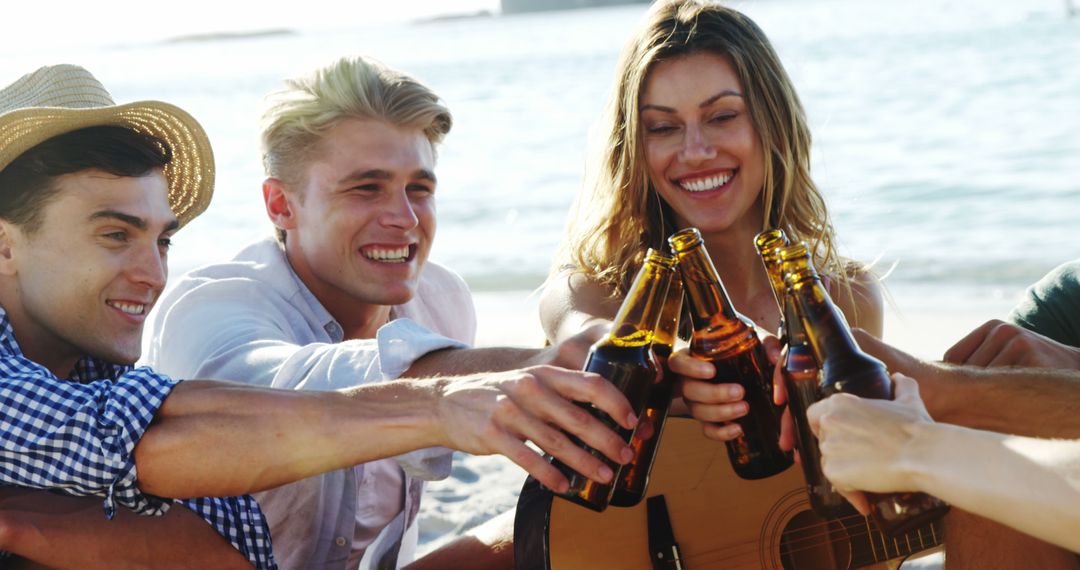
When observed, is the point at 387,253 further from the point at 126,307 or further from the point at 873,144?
the point at 873,144

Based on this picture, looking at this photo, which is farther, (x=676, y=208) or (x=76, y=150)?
(x=676, y=208)

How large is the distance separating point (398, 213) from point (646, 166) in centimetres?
86

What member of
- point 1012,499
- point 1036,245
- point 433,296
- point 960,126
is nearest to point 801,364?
point 1012,499

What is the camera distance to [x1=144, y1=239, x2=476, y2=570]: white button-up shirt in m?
2.96

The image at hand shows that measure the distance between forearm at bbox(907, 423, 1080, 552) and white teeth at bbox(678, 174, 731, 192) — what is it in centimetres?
209

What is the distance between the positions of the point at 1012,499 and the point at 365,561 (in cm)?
214

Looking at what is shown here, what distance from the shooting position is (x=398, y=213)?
13.3 ft

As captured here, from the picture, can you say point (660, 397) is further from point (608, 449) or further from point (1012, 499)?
point (1012, 499)

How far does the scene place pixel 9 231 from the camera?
2824 millimetres

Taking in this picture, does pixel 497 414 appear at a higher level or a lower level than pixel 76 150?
lower

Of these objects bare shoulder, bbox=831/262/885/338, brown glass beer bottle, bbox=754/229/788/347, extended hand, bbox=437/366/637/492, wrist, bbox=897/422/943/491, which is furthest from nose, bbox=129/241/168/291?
bare shoulder, bbox=831/262/885/338

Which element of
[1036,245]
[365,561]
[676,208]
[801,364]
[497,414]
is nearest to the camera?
[801,364]

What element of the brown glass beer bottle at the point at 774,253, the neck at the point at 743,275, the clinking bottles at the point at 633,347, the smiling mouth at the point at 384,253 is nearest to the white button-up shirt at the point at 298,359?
the smiling mouth at the point at 384,253

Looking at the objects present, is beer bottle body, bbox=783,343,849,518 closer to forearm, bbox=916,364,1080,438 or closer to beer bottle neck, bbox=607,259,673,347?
beer bottle neck, bbox=607,259,673,347
